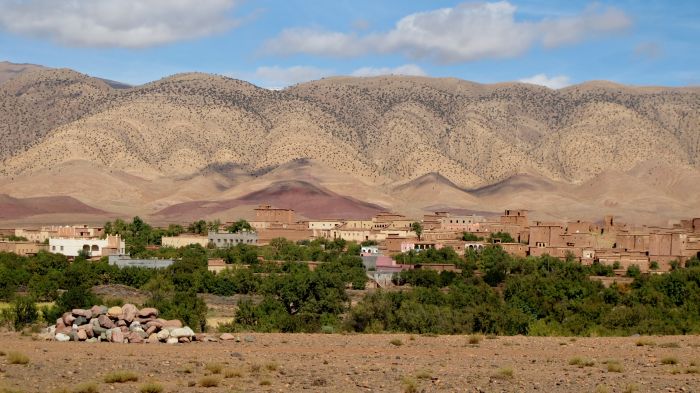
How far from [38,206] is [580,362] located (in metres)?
120

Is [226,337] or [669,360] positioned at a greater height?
[669,360]

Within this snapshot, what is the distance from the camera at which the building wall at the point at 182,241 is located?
275 feet

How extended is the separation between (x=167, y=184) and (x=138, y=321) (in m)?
137

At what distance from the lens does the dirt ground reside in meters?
15.5

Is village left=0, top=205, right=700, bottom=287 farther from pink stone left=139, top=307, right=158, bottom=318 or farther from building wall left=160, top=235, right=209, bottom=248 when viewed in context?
pink stone left=139, top=307, right=158, bottom=318

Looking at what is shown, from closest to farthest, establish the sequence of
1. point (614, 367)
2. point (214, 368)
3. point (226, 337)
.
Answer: point (214, 368) < point (614, 367) < point (226, 337)

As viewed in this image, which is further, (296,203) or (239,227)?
(296,203)

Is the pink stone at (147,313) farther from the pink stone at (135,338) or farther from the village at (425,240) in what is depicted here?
the village at (425,240)

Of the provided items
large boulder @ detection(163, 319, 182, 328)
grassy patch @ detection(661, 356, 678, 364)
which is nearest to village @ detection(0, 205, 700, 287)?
large boulder @ detection(163, 319, 182, 328)

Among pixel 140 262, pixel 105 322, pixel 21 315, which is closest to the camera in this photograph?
pixel 105 322

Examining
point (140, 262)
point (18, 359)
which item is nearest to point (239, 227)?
point (140, 262)

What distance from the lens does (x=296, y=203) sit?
14188 cm

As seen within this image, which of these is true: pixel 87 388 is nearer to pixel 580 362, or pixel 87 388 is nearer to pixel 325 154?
pixel 580 362

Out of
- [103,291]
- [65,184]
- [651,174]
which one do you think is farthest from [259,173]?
[103,291]
